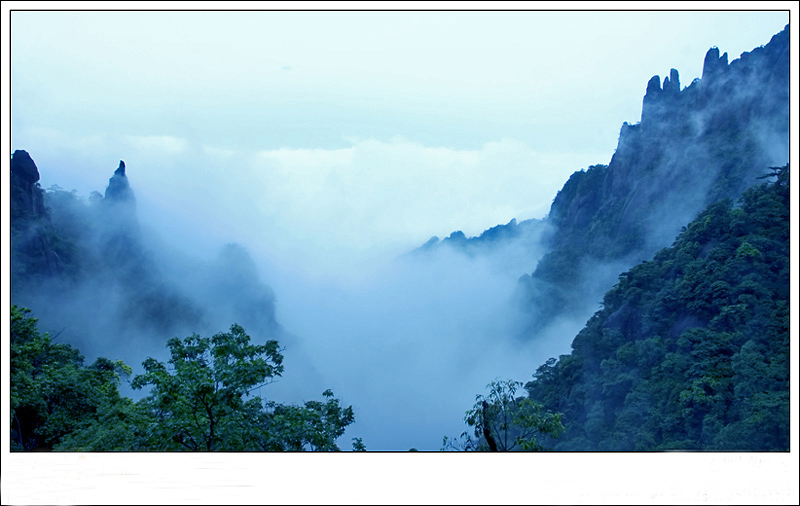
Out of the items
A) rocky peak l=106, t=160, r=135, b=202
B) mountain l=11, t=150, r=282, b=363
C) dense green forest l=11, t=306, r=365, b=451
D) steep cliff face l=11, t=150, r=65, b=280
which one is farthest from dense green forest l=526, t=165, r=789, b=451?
steep cliff face l=11, t=150, r=65, b=280

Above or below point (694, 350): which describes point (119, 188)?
above

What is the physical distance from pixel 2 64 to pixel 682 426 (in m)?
6.79

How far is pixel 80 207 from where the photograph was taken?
6.70m

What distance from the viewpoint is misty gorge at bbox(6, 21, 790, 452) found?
16.9 feet

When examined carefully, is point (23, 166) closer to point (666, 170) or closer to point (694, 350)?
point (694, 350)

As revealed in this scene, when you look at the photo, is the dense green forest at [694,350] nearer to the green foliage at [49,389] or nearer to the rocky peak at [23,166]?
the green foliage at [49,389]

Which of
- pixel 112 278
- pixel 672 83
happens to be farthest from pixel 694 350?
pixel 112 278

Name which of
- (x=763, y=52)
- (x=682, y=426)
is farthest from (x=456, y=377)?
(x=763, y=52)

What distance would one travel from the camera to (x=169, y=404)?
4.76m

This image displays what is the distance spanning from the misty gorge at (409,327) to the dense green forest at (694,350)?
0.02m

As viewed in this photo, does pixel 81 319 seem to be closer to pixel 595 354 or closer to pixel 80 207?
pixel 80 207

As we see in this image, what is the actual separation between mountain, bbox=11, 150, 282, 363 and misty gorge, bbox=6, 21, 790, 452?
1.0 inches

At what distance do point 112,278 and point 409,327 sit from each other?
375 centimetres

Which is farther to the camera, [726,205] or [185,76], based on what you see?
[726,205]
